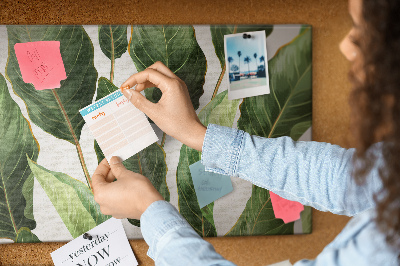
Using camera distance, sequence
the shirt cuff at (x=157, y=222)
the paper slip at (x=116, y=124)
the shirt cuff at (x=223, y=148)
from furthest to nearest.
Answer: the paper slip at (x=116, y=124)
the shirt cuff at (x=223, y=148)
the shirt cuff at (x=157, y=222)

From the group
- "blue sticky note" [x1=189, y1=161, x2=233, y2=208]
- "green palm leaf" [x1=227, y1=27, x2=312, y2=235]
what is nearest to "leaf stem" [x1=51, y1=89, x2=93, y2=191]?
"blue sticky note" [x1=189, y1=161, x2=233, y2=208]

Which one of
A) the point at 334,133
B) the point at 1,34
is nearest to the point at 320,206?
the point at 334,133

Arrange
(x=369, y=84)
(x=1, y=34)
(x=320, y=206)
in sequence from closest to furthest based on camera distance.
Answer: (x=369, y=84)
(x=320, y=206)
(x=1, y=34)

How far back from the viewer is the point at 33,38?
2.15 ft

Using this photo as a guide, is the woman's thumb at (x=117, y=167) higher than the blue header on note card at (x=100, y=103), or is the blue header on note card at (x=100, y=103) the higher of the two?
the blue header on note card at (x=100, y=103)

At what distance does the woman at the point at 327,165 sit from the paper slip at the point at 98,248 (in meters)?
0.15

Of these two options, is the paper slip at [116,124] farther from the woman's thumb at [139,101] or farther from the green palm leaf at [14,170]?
the green palm leaf at [14,170]

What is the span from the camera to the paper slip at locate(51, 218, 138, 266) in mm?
699

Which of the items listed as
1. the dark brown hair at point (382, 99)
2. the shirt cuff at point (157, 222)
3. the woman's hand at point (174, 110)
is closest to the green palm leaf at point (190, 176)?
the woman's hand at point (174, 110)

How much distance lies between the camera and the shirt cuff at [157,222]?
419mm

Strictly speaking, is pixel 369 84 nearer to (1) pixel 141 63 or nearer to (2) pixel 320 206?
(2) pixel 320 206

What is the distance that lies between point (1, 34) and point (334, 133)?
773 mm

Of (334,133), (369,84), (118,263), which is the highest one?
(369,84)

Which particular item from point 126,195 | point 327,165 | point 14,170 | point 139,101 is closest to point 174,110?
point 139,101
